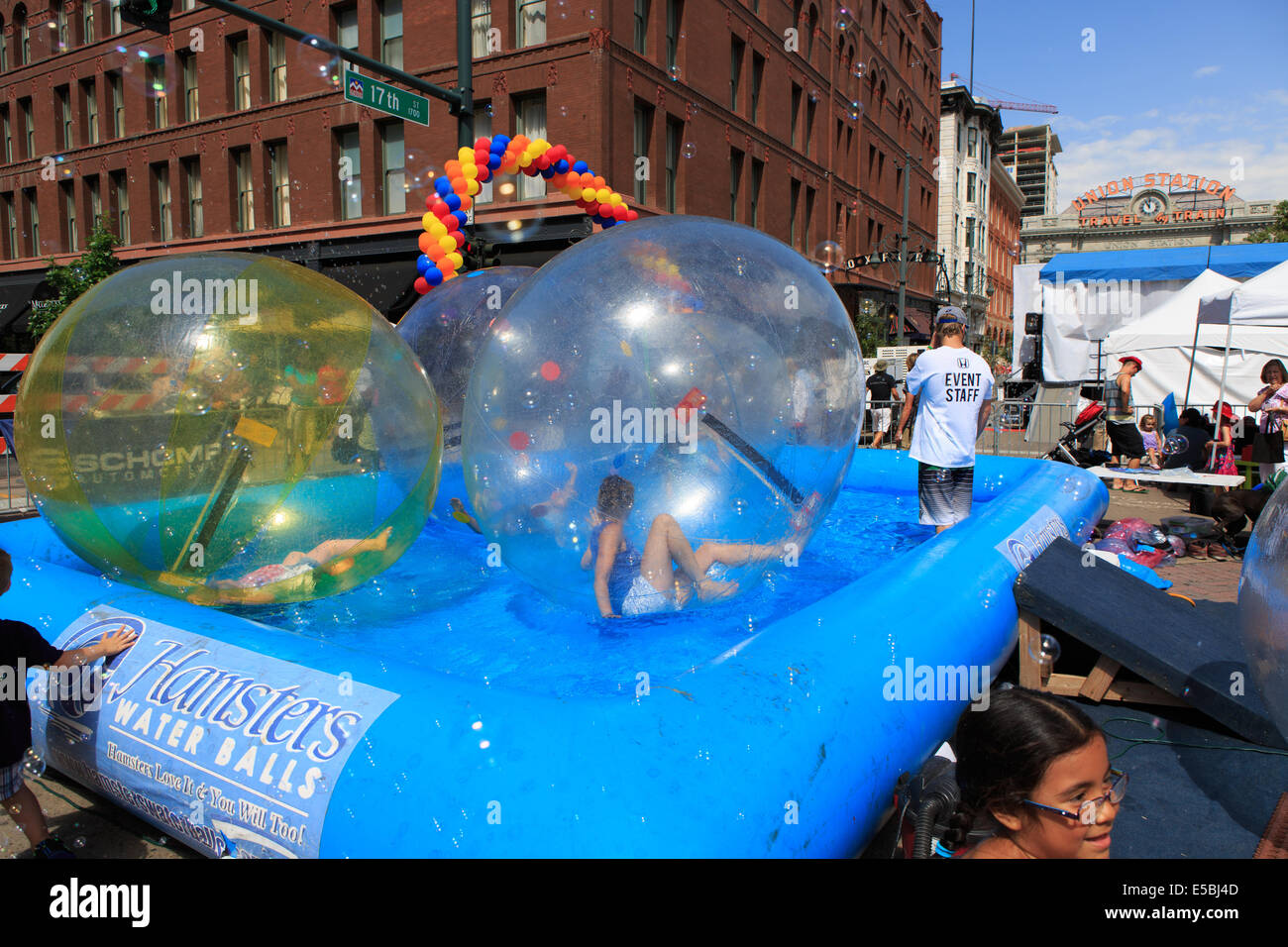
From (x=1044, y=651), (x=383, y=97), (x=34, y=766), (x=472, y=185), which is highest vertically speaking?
(x=383, y=97)

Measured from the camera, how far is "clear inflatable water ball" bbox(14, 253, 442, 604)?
3.54 meters

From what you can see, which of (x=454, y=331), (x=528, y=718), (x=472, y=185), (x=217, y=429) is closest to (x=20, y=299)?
(x=472, y=185)

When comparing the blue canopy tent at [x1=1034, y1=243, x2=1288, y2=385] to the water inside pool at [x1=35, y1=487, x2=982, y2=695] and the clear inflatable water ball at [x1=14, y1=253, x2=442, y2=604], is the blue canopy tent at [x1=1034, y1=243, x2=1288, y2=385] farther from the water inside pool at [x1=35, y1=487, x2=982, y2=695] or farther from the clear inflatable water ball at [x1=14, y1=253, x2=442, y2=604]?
the clear inflatable water ball at [x1=14, y1=253, x2=442, y2=604]

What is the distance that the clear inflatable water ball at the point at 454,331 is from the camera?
5.94 meters

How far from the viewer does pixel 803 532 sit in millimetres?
4203

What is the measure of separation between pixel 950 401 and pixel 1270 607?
3703 millimetres

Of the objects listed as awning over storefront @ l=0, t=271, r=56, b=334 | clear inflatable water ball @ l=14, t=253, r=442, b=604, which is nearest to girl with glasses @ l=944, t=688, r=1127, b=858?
clear inflatable water ball @ l=14, t=253, r=442, b=604

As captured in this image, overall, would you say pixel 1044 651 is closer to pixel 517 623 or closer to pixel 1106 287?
pixel 517 623

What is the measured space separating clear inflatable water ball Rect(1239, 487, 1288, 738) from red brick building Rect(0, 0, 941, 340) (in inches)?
553

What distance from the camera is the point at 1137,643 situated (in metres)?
3.70

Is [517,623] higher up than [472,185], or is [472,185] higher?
[472,185]

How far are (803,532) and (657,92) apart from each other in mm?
17349
